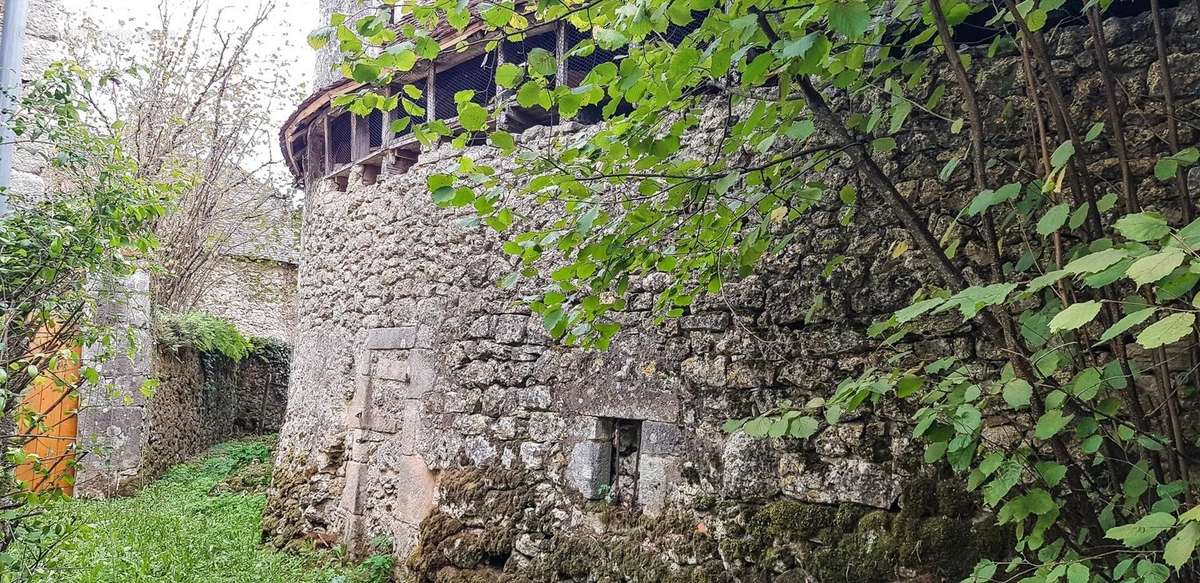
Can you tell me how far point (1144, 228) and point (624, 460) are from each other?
289cm

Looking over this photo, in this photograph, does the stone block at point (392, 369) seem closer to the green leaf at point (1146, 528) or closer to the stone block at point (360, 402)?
the stone block at point (360, 402)

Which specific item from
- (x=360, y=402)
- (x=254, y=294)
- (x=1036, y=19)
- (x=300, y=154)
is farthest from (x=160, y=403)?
(x=1036, y=19)

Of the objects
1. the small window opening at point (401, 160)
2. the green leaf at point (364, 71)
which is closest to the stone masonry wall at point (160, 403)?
the small window opening at point (401, 160)

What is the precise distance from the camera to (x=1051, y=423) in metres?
2.22

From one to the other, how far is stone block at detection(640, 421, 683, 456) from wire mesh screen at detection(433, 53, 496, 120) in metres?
2.34

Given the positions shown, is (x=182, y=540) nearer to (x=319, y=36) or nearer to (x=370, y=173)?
(x=370, y=173)

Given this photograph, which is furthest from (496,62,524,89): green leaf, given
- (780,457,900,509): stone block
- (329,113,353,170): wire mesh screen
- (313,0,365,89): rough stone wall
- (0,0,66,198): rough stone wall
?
(313,0,365,89): rough stone wall

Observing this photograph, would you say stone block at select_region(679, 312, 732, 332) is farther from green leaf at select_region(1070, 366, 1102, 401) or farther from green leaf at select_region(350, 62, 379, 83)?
green leaf at select_region(350, 62, 379, 83)

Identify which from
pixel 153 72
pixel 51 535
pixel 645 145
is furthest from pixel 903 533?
pixel 153 72

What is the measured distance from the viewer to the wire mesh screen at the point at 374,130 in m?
5.93

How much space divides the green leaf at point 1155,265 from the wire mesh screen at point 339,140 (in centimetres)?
565

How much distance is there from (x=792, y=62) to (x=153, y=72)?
9779 mm

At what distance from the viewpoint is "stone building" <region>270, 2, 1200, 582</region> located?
3326 mm

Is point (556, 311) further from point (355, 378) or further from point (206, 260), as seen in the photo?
point (206, 260)
